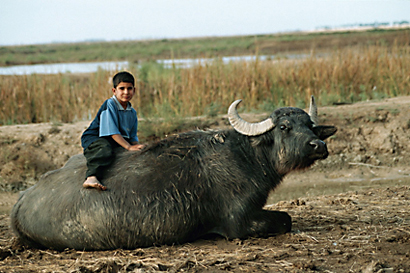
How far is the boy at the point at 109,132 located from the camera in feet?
14.9

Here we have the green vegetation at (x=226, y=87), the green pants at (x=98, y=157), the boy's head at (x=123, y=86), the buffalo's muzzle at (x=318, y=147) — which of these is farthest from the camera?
the green vegetation at (x=226, y=87)

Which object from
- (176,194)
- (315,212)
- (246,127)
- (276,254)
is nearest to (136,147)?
(176,194)

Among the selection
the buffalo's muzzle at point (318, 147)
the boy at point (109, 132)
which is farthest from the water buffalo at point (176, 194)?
the boy at point (109, 132)

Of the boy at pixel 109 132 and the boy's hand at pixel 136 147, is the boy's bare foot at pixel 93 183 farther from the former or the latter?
Result: the boy's hand at pixel 136 147

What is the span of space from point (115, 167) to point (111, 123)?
1.57 ft

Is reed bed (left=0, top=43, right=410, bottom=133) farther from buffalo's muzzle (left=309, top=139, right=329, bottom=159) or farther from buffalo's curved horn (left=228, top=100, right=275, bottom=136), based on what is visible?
buffalo's muzzle (left=309, top=139, right=329, bottom=159)

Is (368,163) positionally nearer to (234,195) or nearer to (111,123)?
(234,195)

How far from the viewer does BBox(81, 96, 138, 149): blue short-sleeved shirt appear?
184 inches

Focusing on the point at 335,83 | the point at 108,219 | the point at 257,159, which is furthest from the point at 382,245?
the point at 335,83

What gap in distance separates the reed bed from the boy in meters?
5.92

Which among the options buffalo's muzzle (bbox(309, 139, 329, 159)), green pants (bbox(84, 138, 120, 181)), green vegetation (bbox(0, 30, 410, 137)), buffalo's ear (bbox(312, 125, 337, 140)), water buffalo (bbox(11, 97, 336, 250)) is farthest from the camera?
green vegetation (bbox(0, 30, 410, 137))

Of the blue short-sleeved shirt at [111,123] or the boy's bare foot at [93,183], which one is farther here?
the blue short-sleeved shirt at [111,123]

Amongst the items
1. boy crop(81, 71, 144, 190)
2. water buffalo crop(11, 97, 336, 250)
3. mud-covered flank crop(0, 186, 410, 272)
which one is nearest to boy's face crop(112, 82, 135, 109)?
boy crop(81, 71, 144, 190)

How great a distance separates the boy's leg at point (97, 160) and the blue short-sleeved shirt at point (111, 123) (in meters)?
0.09
